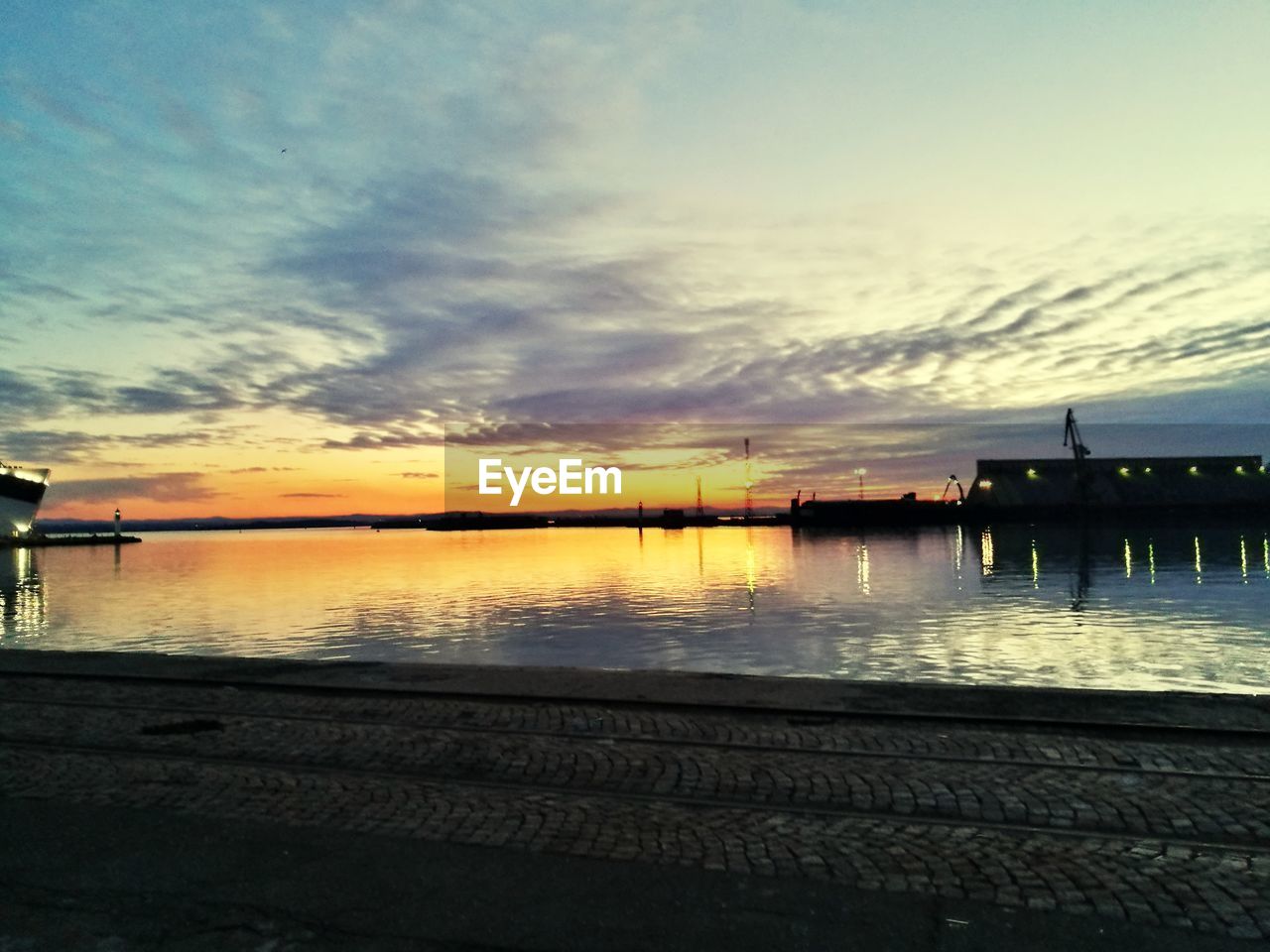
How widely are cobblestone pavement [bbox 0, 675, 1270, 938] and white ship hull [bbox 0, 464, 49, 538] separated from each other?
507 feet

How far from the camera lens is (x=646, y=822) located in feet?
24.3

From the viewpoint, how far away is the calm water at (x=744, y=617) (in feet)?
73.1

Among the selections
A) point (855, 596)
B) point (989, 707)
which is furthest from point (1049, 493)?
point (989, 707)

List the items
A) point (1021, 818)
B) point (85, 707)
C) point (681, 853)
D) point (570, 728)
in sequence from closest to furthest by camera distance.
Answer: point (681, 853) → point (1021, 818) → point (570, 728) → point (85, 707)

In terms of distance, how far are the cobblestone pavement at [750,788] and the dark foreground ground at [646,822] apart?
0.04 metres

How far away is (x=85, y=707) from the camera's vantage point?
42.3ft

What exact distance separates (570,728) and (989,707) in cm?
559

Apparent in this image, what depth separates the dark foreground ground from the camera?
18.0 feet

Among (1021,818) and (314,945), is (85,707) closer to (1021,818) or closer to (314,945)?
(314,945)

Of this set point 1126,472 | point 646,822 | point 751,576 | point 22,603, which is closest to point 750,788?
point 646,822

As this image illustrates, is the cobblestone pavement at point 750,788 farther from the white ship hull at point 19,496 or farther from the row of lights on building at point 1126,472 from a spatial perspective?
the white ship hull at point 19,496

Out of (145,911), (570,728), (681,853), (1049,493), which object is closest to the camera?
(145,911)

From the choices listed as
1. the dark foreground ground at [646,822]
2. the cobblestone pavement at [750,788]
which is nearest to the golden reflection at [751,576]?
the dark foreground ground at [646,822]

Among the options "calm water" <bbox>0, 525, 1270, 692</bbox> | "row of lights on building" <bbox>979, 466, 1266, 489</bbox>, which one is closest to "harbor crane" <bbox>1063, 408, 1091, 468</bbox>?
"row of lights on building" <bbox>979, 466, 1266, 489</bbox>
